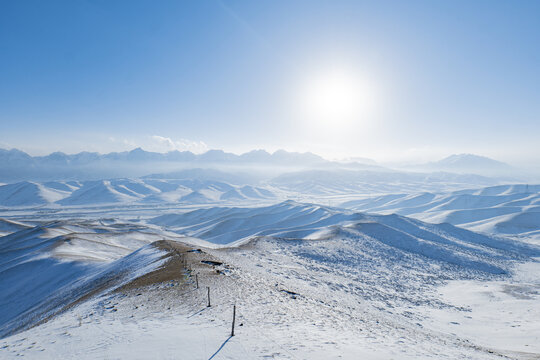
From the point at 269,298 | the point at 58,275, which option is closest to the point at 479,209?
the point at 269,298

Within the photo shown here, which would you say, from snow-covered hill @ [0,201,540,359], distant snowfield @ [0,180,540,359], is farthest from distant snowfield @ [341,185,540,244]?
snow-covered hill @ [0,201,540,359]

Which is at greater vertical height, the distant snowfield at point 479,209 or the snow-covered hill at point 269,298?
the snow-covered hill at point 269,298

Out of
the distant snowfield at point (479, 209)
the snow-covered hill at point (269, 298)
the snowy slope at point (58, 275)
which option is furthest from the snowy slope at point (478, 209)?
the snowy slope at point (58, 275)

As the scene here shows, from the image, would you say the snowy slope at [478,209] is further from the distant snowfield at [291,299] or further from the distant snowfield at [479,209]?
the distant snowfield at [291,299]

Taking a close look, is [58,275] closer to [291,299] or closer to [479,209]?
[291,299]

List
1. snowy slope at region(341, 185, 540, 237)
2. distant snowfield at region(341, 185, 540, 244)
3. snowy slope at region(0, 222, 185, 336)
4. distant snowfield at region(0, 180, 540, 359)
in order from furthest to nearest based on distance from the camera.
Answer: snowy slope at region(341, 185, 540, 237) < distant snowfield at region(341, 185, 540, 244) < snowy slope at region(0, 222, 185, 336) < distant snowfield at region(0, 180, 540, 359)

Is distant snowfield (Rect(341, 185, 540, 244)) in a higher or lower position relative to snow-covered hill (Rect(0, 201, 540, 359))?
lower

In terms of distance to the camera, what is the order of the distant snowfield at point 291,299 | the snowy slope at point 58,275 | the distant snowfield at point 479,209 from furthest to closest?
the distant snowfield at point 479,209
the snowy slope at point 58,275
the distant snowfield at point 291,299

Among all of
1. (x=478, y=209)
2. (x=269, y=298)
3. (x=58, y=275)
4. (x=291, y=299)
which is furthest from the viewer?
(x=478, y=209)

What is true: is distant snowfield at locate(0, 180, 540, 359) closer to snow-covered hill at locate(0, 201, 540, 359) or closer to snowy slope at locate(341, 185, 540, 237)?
snow-covered hill at locate(0, 201, 540, 359)

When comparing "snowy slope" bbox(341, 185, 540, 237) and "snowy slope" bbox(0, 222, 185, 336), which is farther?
"snowy slope" bbox(341, 185, 540, 237)

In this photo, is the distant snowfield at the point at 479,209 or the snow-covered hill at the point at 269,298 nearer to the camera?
the snow-covered hill at the point at 269,298

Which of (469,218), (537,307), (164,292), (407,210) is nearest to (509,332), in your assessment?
(537,307)
